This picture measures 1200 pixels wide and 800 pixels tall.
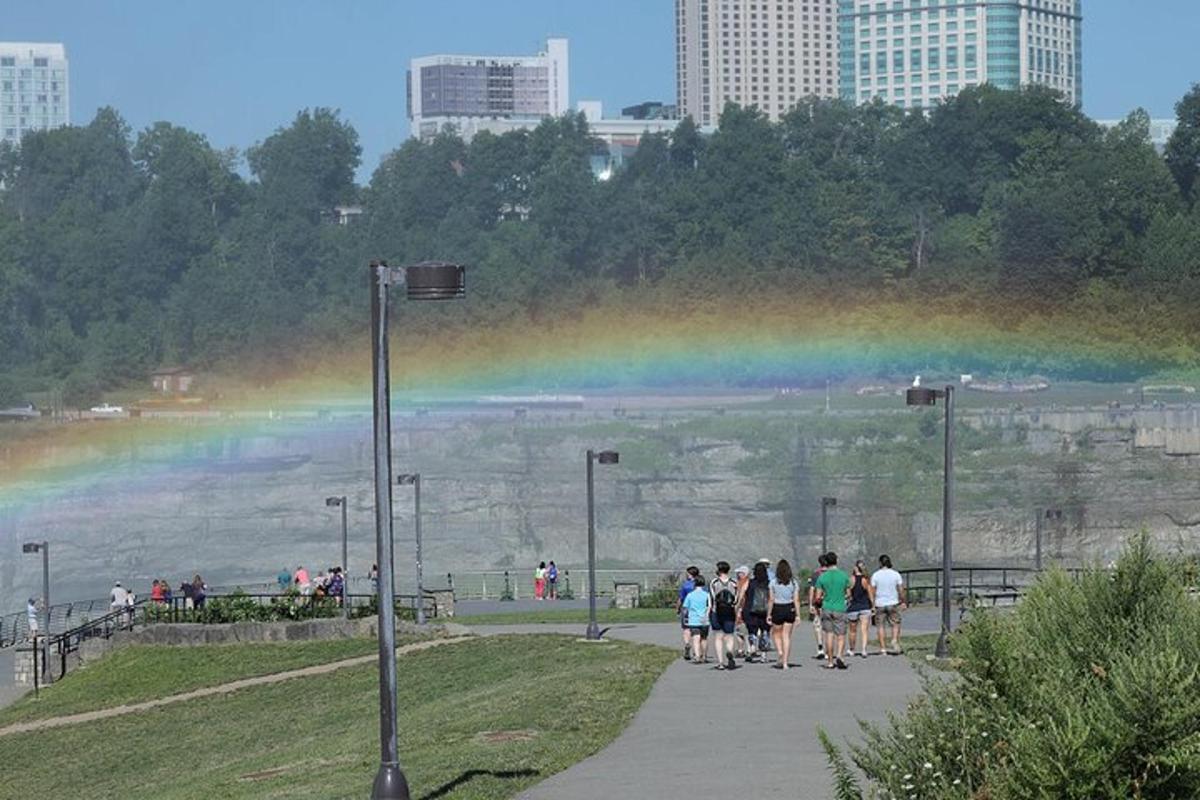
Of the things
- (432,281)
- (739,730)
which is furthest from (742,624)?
(432,281)

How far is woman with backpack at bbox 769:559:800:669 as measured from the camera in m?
30.0

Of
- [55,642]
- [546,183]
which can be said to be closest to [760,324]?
[546,183]

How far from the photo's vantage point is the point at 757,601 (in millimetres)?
30672

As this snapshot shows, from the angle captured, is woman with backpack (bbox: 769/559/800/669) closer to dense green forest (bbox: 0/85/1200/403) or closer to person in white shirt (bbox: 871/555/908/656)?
person in white shirt (bbox: 871/555/908/656)

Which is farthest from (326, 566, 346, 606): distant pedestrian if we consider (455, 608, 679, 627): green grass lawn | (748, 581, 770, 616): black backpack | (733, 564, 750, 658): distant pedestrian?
(748, 581, 770, 616): black backpack

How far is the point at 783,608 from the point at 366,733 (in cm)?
526

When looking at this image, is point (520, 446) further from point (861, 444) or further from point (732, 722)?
point (732, 722)

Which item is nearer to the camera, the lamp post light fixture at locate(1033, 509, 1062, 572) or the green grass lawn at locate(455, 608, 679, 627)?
the green grass lawn at locate(455, 608, 679, 627)

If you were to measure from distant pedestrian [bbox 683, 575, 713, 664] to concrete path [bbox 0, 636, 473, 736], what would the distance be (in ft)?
23.5

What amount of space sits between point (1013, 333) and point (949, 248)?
729 inches

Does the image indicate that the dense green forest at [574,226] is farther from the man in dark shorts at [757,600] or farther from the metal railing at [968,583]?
the man in dark shorts at [757,600]

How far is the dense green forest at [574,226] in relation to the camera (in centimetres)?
13125

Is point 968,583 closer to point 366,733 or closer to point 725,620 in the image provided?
point 725,620

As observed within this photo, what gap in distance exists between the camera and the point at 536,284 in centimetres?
14212
